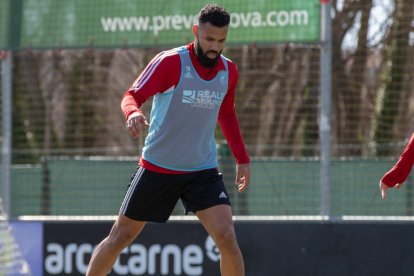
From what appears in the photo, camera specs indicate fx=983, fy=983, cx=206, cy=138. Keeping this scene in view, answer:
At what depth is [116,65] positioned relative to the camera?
19297 mm

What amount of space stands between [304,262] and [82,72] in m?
12.5

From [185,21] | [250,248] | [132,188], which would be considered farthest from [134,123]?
[185,21]

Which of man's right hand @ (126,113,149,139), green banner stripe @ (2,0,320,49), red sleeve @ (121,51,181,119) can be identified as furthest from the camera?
green banner stripe @ (2,0,320,49)

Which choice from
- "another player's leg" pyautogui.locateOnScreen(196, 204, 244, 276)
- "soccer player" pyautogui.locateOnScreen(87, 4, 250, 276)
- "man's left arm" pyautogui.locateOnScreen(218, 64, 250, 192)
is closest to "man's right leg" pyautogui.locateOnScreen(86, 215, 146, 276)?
"soccer player" pyautogui.locateOnScreen(87, 4, 250, 276)

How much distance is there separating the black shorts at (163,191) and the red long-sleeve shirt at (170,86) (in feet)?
0.25

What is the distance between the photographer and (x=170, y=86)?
625 centimetres

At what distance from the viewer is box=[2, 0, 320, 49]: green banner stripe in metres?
8.73

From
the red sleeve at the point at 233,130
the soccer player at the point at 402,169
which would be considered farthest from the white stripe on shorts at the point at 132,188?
the soccer player at the point at 402,169

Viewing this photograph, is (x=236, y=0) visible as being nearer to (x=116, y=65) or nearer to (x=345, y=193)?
(x=345, y=193)

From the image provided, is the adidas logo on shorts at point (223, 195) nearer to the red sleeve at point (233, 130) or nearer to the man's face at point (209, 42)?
the red sleeve at point (233, 130)

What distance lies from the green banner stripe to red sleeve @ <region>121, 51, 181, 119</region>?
261 cm

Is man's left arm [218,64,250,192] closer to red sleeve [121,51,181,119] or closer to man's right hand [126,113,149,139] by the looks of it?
red sleeve [121,51,181,119]

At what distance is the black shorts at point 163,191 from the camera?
21.2 feet

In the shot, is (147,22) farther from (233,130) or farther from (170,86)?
(170,86)
